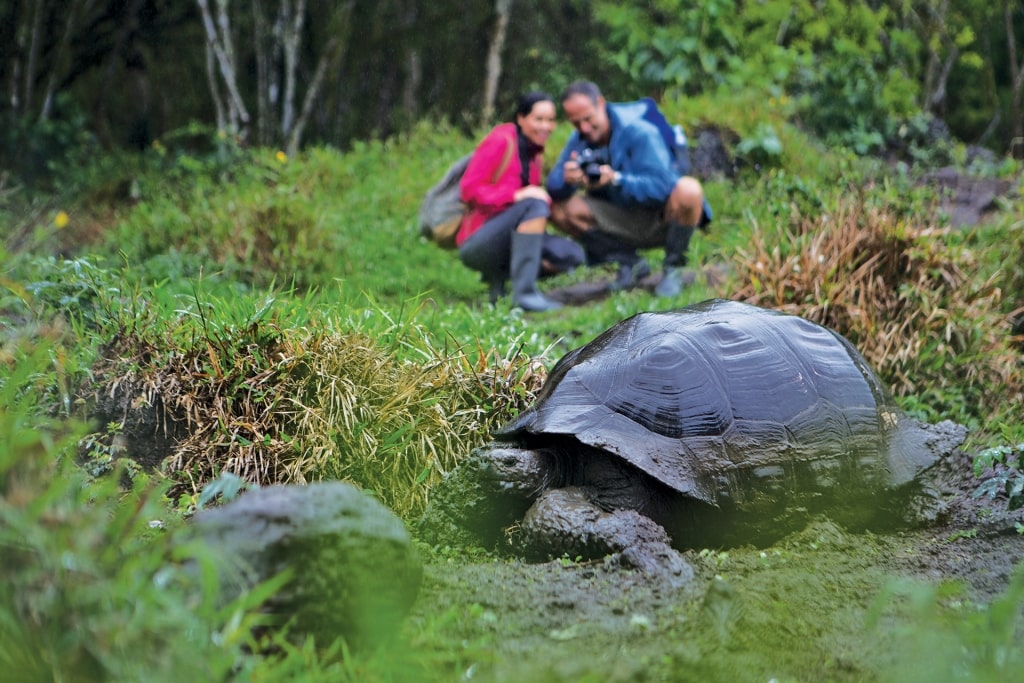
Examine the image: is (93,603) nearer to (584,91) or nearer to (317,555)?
(317,555)

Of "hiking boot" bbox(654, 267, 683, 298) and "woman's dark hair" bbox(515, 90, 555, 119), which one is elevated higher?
"woman's dark hair" bbox(515, 90, 555, 119)

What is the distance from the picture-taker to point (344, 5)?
12664mm

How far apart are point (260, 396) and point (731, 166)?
287 inches

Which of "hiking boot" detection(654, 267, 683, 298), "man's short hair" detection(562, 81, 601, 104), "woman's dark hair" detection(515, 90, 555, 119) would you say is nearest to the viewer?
"hiking boot" detection(654, 267, 683, 298)

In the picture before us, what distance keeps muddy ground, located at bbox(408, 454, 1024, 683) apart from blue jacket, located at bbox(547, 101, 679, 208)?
4.02 metres

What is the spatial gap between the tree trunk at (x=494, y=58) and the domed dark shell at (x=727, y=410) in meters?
9.59

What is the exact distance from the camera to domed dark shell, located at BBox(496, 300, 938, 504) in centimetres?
321

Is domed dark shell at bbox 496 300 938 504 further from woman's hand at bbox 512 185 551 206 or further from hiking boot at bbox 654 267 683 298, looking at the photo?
woman's hand at bbox 512 185 551 206

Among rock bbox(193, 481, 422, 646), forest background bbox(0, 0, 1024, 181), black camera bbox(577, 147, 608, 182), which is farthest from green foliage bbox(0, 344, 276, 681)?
forest background bbox(0, 0, 1024, 181)

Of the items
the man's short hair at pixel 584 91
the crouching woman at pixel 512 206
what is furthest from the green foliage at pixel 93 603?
the man's short hair at pixel 584 91

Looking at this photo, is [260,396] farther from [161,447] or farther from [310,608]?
[310,608]

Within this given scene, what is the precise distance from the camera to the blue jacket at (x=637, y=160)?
701cm

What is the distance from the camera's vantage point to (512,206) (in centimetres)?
702

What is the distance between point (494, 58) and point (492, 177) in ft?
21.5
